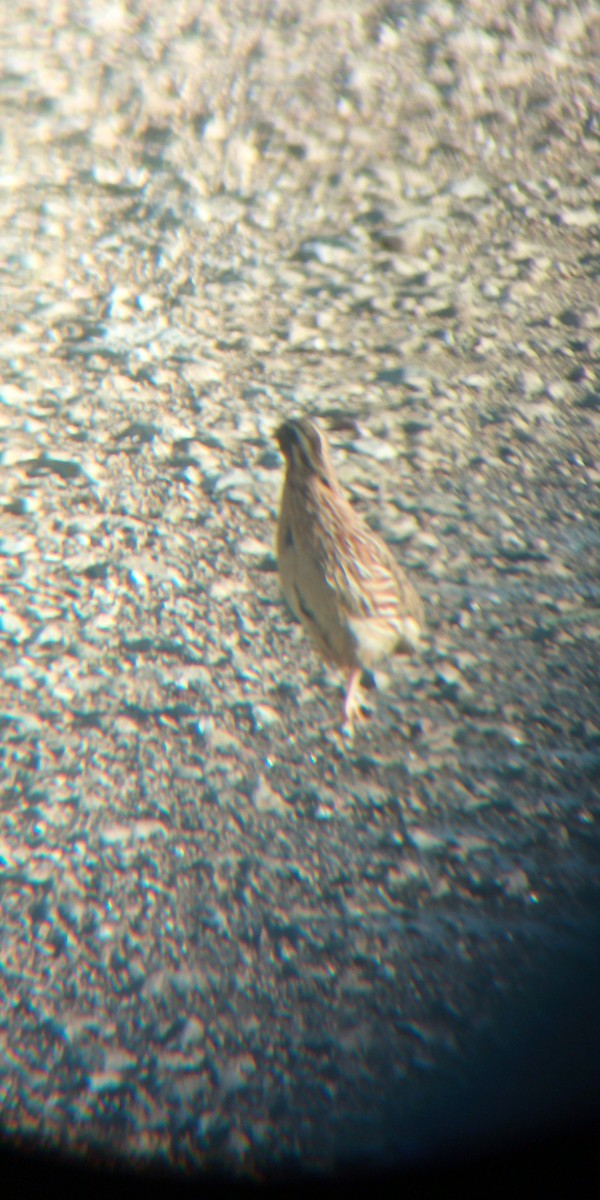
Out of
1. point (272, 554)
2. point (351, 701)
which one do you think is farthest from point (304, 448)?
point (351, 701)

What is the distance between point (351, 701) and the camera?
86.7 inches

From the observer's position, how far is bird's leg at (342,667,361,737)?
2188mm

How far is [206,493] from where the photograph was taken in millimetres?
2695

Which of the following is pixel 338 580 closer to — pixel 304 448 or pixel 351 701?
pixel 351 701

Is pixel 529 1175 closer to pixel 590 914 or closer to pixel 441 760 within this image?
pixel 590 914

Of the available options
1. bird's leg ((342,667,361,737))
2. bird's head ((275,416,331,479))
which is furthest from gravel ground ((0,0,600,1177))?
bird's head ((275,416,331,479))

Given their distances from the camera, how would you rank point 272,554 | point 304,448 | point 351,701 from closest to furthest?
point 351,701 < point 304,448 < point 272,554

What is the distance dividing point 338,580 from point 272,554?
39cm

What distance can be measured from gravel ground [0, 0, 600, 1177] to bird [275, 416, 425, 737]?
0.26 ft

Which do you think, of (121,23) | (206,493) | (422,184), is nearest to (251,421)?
(206,493)

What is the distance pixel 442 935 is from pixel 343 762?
45cm

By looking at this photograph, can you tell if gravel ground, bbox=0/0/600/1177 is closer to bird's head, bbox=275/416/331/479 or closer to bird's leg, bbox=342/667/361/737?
bird's leg, bbox=342/667/361/737

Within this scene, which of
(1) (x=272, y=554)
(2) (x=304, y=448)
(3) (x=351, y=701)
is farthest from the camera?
(1) (x=272, y=554)

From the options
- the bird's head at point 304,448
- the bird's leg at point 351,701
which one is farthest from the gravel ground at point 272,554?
the bird's head at point 304,448
